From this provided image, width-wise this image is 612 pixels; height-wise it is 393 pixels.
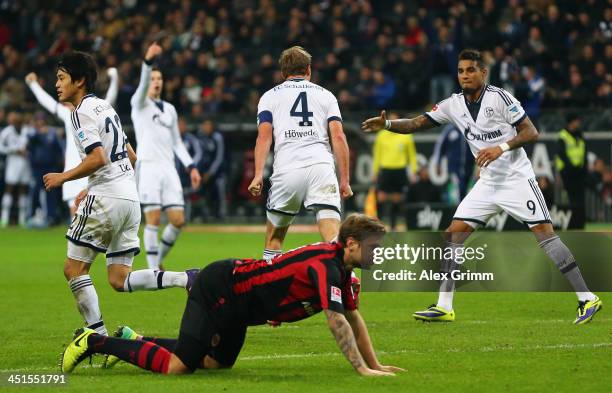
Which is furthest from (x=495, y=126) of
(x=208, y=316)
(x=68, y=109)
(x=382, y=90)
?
(x=382, y=90)

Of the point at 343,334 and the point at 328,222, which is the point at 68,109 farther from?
the point at 343,334

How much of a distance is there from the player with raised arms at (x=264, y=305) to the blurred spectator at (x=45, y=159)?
64.8ft

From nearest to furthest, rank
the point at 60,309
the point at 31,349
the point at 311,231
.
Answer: the point at 31,349 → the point at 60,309 → the point at 311,231

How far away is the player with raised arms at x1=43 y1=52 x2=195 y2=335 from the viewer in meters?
8.97

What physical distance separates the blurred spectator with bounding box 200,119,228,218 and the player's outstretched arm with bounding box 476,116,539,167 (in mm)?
17070

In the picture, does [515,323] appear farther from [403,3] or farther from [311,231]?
[403,3]

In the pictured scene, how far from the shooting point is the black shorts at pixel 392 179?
2411 centimetres

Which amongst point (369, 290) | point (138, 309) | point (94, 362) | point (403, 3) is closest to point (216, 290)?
point (94, 362)

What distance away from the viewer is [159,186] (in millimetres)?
15086

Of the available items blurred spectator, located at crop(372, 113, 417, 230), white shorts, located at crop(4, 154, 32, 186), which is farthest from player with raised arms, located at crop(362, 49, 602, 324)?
white shorts, located at crop(4, 154, 32, 186)

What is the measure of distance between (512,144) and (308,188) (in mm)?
1851

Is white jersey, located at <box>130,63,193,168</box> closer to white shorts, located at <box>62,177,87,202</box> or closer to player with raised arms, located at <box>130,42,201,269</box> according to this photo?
player with raised arms, located at <box>130,42,201,269</box>

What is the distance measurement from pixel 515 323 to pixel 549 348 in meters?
1.68

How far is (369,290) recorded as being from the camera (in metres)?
14.0
